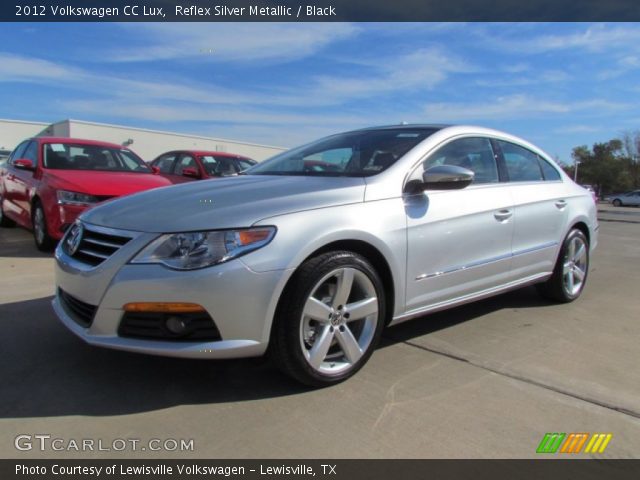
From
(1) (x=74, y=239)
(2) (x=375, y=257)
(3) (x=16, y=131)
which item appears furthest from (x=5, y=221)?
(3) (x=16, y=131)

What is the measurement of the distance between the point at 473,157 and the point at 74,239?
2761mm

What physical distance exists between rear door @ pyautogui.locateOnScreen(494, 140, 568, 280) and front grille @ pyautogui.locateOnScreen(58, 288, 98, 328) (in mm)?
2909

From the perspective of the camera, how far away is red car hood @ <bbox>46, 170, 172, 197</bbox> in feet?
19.9

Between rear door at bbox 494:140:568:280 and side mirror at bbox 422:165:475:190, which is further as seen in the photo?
rear door at bbox 494:140:568:280

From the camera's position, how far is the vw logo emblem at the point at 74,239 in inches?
115

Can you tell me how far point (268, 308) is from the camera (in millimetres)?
2449

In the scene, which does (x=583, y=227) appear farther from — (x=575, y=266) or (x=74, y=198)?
(x=74, y=198)

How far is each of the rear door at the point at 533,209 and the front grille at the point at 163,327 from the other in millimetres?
2448

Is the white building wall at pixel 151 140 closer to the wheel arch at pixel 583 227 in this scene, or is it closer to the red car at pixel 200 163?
the red car at pixel 200 163

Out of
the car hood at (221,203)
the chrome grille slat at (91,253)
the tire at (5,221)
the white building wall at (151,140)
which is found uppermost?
the white building wall at (151,140)

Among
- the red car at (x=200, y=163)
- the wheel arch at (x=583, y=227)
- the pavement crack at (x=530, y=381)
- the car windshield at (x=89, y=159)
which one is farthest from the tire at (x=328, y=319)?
the red car at (x=200, y=163)

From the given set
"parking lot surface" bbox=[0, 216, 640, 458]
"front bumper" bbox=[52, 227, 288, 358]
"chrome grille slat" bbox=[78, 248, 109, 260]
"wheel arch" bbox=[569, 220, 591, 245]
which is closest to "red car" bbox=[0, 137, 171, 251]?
"parking lot surface" bbox=[0, 216, 640, 458]

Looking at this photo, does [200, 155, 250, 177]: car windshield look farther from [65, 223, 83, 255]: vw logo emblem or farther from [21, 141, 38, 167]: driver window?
[65, 223, 83, 255]: vw logo emblem
